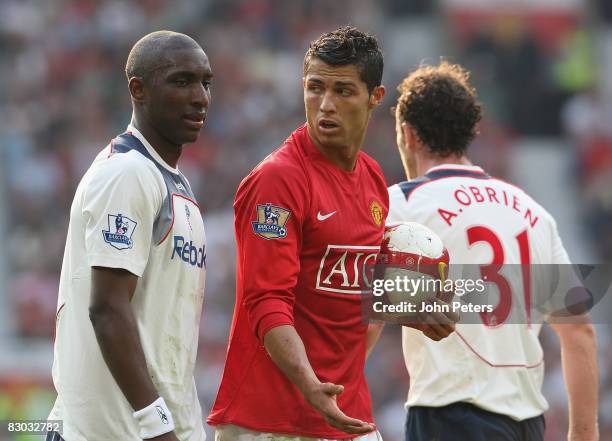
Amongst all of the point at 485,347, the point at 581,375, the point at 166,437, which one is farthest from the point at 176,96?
the point at 581,375

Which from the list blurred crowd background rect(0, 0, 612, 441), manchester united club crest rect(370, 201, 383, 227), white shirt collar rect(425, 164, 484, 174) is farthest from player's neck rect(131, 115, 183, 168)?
blurred crowd background rect(0, 0, 612, 441)

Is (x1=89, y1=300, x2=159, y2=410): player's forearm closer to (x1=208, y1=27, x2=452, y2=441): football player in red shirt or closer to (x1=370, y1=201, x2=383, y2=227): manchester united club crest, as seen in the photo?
(x1=208, y1=27, x2=452, y2=441): football player in red shirt

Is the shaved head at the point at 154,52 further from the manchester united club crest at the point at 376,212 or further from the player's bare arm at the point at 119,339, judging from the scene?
the manchester united club crest at the point at 376,212

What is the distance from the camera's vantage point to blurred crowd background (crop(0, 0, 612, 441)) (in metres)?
14.0

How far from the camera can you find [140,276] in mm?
4137

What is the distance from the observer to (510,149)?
1605cm

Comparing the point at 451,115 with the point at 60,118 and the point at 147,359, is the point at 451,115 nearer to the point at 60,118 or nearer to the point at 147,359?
the point at 147,359

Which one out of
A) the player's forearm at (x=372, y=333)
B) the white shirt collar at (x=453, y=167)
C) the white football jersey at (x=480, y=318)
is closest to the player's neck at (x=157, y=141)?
the player's forearm at (x=372, y=333)

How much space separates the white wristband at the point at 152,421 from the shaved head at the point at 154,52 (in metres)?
1.22

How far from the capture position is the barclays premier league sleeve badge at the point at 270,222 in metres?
4.44

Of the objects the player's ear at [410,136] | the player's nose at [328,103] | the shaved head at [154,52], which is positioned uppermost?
the player's ear at [410,136]

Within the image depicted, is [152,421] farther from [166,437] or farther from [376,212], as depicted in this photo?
[376,212]

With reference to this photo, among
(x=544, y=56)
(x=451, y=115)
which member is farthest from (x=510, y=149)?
(x=451, y=115)

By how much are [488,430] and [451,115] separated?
5.03ft
